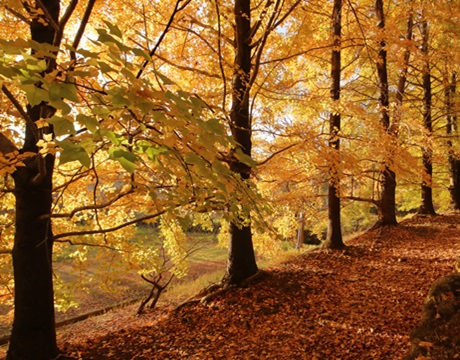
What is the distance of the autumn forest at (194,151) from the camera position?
1.62 meters

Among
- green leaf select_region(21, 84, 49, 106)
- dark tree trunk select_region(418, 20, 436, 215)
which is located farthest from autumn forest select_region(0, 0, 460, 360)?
dark tree trunk select_region(418, 20, 436, 215)

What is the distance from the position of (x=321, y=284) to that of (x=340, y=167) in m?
2.25

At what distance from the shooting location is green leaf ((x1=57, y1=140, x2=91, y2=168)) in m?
1.12

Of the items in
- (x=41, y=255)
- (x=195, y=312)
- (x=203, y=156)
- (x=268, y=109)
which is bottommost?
(x=195, y=312)

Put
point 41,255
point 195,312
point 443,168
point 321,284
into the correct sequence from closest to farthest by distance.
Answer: point 41,255 < point 195,312 < point 321,284 < point 443,168

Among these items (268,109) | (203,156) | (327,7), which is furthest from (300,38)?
(203,156)

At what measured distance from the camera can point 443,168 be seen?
1658cm

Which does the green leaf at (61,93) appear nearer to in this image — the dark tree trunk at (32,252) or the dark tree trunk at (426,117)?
the dark tree trunk at (32,252)

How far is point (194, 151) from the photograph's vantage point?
180 centimetres

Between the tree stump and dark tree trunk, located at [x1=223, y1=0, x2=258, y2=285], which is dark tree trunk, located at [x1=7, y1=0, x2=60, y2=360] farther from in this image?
the tree stump

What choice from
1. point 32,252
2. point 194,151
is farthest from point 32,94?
point 32,252

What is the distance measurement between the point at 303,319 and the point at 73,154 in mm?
4537

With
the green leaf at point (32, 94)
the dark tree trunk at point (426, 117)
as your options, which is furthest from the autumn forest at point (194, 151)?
the dark tree trunk at point (426, 117)

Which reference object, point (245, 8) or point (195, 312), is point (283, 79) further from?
point (195, 312)
